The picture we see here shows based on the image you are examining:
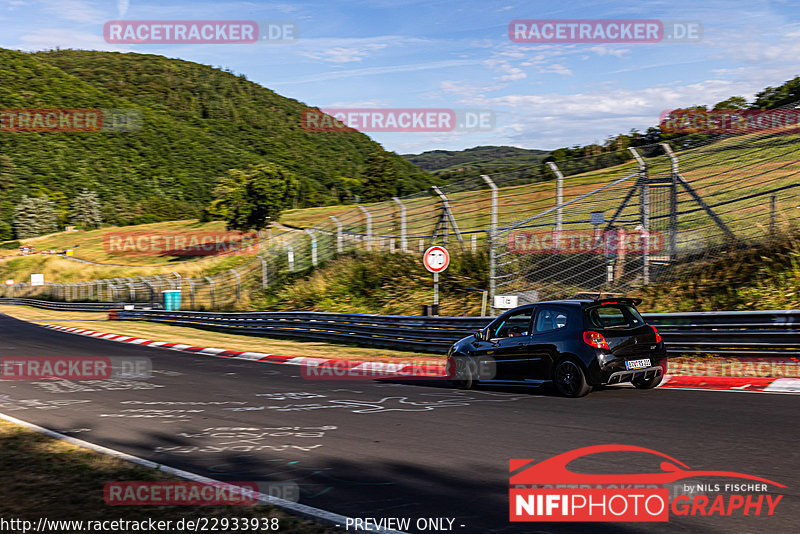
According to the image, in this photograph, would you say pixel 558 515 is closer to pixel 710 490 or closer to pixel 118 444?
pixel 710 490

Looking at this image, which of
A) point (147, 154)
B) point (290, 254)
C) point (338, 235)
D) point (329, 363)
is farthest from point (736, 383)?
point (147, 154)

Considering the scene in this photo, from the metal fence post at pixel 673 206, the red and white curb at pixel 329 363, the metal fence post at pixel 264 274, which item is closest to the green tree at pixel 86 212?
the metal fence post at pixel 264 274

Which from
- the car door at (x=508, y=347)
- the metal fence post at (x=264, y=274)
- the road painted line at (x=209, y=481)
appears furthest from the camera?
the metal fence post at (x=264, y=274)

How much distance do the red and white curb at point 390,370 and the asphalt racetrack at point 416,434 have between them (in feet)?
2.33

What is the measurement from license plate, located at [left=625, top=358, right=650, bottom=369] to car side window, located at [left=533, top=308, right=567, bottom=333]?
1.00 metres

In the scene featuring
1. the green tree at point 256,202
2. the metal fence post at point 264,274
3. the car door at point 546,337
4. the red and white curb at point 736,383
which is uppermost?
the green tree at point 256,202

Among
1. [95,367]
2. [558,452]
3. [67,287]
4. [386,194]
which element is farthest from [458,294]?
[386,194]

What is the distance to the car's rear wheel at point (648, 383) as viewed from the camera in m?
10.3

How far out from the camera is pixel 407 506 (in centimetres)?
511

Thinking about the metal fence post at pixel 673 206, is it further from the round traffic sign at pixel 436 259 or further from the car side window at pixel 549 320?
the car side window at pixel 549 320

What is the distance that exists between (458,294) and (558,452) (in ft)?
46.9

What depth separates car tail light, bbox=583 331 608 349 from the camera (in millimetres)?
9680

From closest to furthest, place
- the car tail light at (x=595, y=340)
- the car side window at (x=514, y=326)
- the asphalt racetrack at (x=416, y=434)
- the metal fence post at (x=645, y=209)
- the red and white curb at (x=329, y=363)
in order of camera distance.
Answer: the asphalt racetrack at (x=416, y=434) < the car tail light at (x=595, y=340) < the car side window at (x=514, y=326) < the red and white curb at (x=329, y=363) < the metal fence post at (x=645, y=209)

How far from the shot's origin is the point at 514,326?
11039 millimetres
